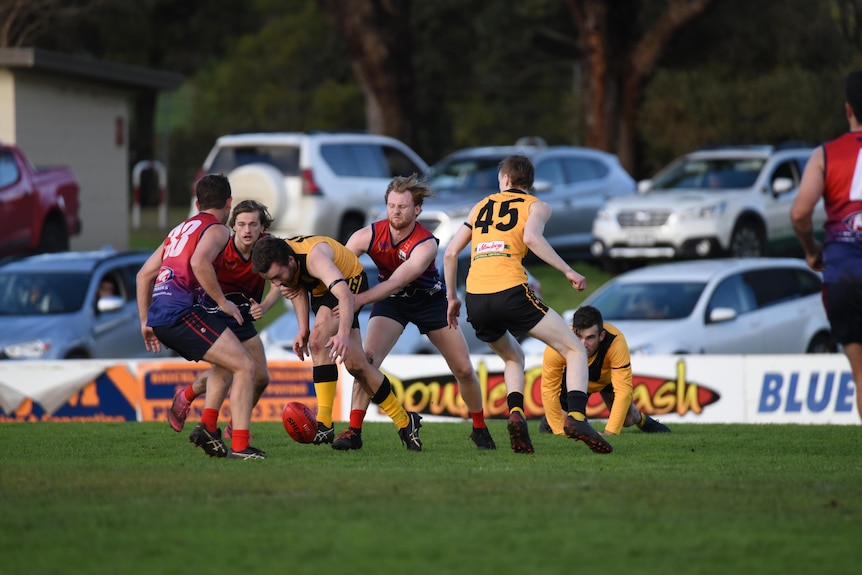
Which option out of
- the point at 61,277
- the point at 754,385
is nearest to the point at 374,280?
the point at 61,277

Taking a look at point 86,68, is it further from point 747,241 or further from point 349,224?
point 747,241

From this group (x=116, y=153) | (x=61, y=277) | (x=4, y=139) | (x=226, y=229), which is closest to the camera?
(x=226, y=229)

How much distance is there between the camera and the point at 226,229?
9.05 meters

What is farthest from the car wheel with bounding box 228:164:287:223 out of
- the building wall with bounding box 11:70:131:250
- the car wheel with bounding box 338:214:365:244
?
the building wall with bounding box 11:70:131:250

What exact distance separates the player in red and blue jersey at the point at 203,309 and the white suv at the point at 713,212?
14515 millimetres

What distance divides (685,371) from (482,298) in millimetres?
6943

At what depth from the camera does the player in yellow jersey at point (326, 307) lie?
8.81m

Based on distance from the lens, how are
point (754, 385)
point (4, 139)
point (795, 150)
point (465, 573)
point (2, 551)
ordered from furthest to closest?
point (4, 139), point (795, 150), point (754, 385), point (2, 551), point (465, 573)

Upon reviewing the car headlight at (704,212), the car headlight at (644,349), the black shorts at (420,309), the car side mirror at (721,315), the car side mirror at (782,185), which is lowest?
the car headlight at (644,349)

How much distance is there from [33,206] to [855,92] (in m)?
16.4

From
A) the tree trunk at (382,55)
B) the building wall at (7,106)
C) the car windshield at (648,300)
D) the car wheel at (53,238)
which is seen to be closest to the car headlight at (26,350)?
the car wheel at (53,238)

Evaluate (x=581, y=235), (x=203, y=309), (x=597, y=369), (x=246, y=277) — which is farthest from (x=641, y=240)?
(x=203, y=309)

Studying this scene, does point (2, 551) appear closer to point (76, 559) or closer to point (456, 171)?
point (76, 559)

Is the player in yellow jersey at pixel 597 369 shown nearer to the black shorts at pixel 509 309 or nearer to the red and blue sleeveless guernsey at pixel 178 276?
the black shorts at pixel 509 309
